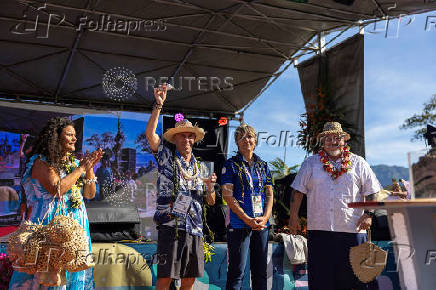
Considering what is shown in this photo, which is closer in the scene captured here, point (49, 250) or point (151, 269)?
point (49, 250)

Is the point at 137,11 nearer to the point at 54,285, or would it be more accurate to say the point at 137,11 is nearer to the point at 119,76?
the point at 119,76

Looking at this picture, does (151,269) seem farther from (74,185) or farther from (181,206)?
(74,185)

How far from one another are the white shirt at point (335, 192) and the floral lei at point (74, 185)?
196 cm

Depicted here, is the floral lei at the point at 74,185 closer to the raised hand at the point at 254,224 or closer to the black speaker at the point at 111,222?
the raised hand at the point at 254,224

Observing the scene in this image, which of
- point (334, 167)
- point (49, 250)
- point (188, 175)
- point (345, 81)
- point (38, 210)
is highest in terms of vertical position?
point (345, 81)

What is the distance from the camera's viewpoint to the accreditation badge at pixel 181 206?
3.20 metres

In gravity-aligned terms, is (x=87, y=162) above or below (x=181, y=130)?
below

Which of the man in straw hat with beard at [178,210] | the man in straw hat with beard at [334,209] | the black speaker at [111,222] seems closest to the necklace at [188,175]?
the man in straw hat with beard at [178,210]

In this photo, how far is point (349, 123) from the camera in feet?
23.0

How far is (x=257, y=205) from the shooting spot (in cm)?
370

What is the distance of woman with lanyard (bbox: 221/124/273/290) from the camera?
355cm

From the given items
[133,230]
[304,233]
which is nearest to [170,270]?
[133,230]

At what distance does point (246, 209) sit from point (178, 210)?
29.6 inches

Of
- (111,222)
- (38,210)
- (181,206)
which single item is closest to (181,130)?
(181,206)
